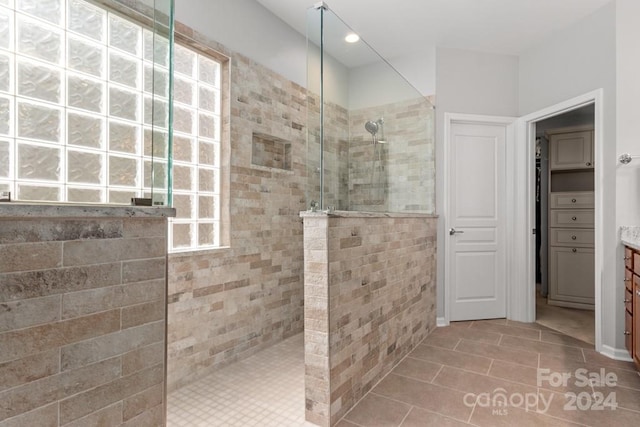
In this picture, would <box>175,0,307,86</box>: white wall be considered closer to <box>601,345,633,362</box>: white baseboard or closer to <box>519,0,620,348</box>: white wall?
<box>519,0,620,348</box>: white wall

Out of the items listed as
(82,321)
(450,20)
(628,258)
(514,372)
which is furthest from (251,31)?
(628,258)

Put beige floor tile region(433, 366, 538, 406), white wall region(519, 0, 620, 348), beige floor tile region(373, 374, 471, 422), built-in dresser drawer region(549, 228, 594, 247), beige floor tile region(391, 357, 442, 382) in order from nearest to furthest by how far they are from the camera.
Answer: beige floor tile region(373, 374, 471, 422) → beige floor tile region(433, 366, 538, 406) → beige floor tile region(391, 357, 442, 382) → white wall region(519, 0, 620, 348) → built-in dresser drawer region(549, 228, 594, 247)

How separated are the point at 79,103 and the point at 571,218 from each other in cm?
512

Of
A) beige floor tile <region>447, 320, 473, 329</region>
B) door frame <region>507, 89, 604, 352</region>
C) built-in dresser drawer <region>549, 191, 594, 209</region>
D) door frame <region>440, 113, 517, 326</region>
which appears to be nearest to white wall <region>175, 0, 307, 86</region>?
door frame <region>440, 113, 517, 326</region>

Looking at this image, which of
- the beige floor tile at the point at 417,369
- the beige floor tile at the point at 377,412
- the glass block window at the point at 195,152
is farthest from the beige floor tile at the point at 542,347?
the glass block window at the point at 195,152

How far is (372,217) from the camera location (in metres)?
2.30

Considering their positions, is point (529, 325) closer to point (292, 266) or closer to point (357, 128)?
point (292, 266)

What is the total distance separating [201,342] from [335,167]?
1496 millimetres

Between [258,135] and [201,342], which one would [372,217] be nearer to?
[258,135]

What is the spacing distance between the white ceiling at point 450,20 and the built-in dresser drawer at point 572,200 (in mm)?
1924

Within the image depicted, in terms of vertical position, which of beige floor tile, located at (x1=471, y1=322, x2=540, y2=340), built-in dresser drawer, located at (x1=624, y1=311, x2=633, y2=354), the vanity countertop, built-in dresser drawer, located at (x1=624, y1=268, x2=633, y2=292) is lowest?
beige floor tile, located at (x1=471, y1=322, x2=540, y2=340)

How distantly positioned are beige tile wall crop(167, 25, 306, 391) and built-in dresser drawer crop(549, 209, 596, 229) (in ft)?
10.9

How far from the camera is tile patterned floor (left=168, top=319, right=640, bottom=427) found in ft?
6.30

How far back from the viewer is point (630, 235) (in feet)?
8.63
